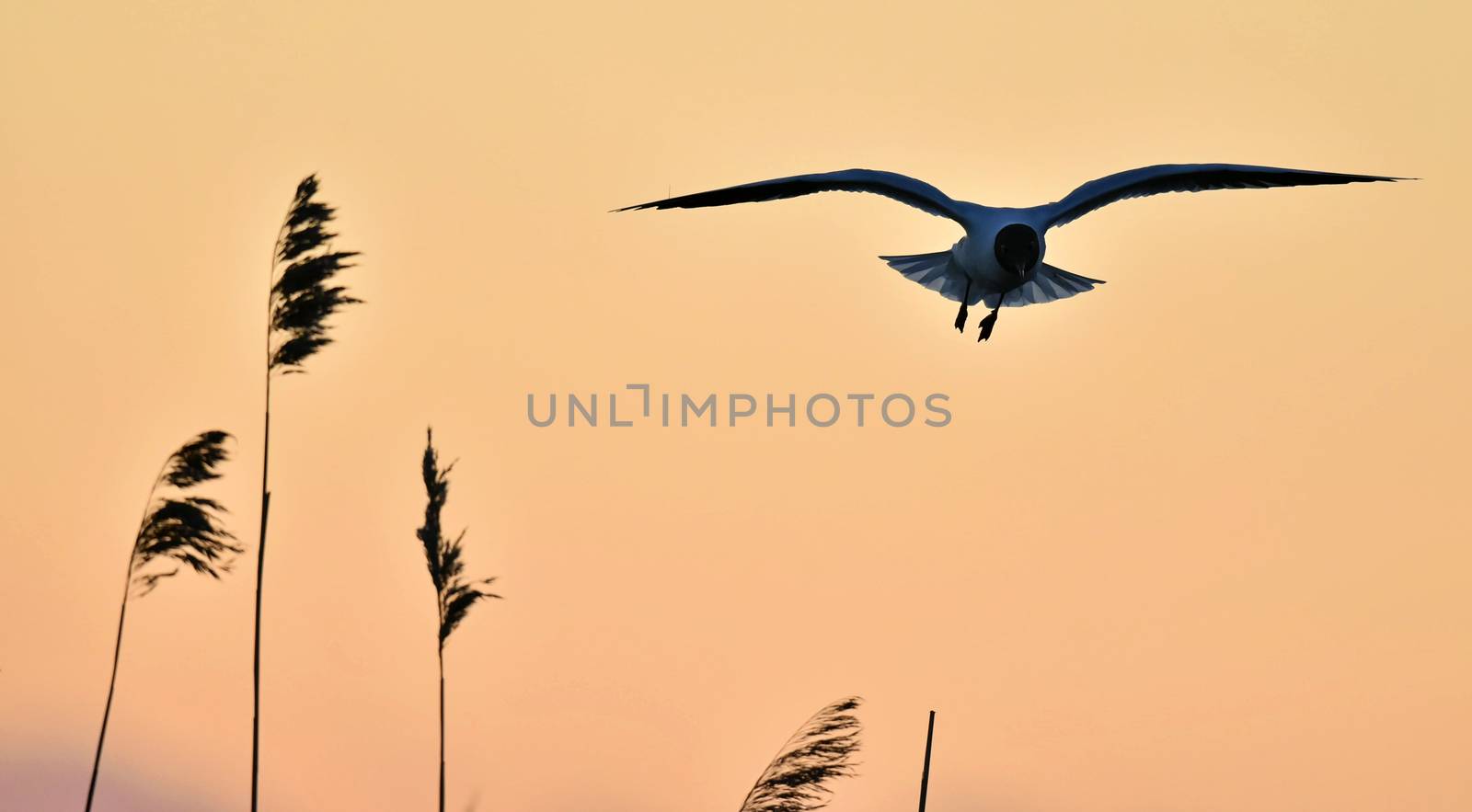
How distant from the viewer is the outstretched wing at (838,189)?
14430mm

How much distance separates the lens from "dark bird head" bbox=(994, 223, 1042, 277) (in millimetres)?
14578

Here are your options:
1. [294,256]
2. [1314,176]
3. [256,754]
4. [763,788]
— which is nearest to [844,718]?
[763,788]

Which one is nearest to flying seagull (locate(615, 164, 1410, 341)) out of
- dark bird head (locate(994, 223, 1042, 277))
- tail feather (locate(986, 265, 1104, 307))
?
dark bird head (locate(994, 223, 1042, 277))

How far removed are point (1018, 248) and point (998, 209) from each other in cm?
102

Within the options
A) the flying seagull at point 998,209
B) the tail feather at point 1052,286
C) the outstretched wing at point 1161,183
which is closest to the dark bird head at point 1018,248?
the flying seagull at point 998,209

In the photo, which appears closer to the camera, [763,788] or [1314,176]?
[763,788]

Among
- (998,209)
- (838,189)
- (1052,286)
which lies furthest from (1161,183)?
(838,189)

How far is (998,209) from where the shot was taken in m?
15.5

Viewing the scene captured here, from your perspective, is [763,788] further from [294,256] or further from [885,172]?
[885,172]

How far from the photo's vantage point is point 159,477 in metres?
11.8

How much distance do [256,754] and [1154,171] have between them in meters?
9.32

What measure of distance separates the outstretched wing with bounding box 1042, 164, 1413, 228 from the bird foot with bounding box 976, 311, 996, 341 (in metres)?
1.02

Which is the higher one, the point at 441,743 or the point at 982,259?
the point at 982,259

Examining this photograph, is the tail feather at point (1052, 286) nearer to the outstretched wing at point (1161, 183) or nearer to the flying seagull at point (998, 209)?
the flying seagull at point (998, 209)
